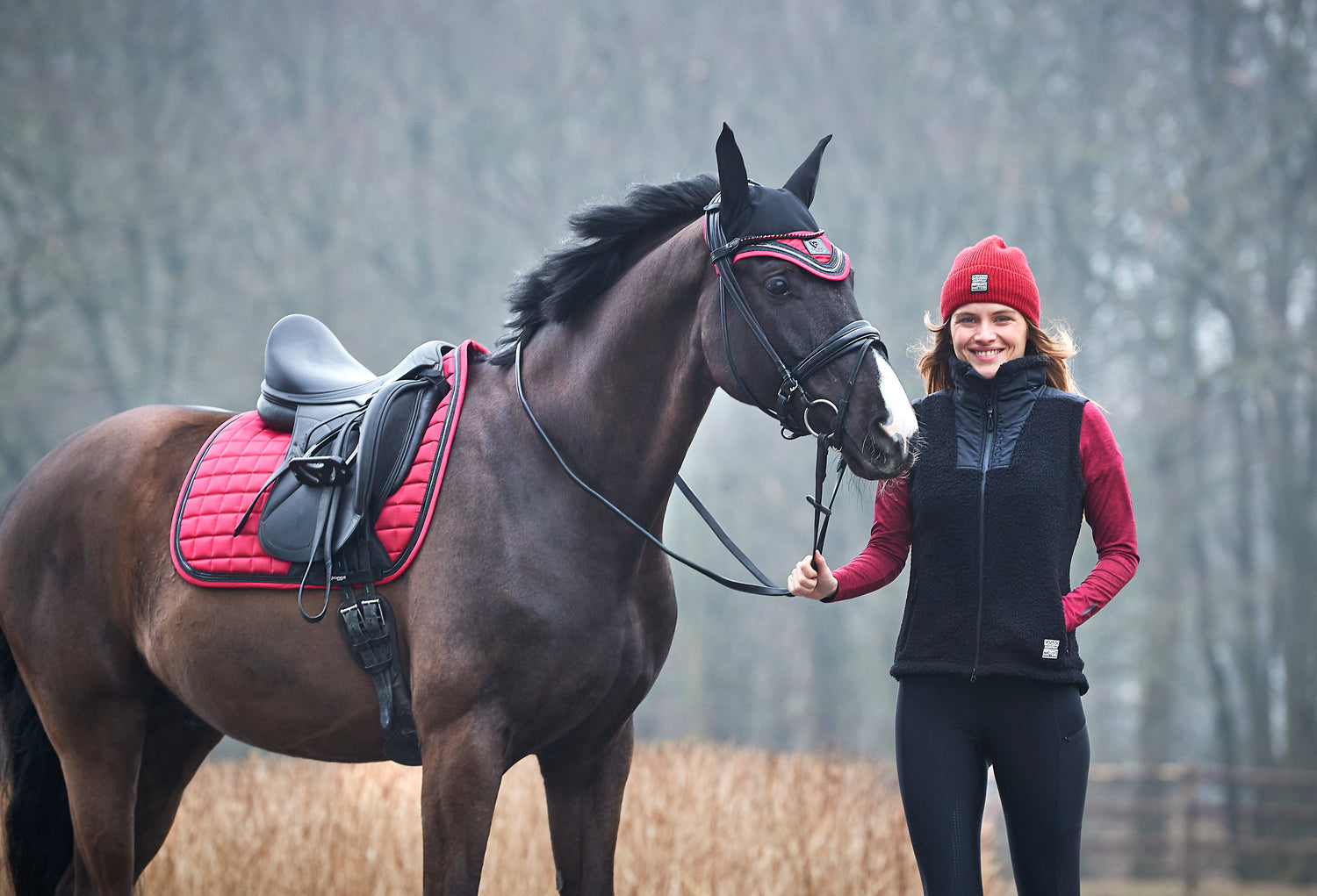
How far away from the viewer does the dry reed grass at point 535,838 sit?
14.7 feet

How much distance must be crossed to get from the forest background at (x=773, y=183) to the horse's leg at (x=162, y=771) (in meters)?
8.89

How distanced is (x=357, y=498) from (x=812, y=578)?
1.13 metres

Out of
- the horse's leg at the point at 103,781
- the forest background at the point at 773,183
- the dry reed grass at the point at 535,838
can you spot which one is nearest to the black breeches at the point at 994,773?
the horse's leg at the point at 103,781

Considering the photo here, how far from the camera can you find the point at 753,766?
6.52 meters

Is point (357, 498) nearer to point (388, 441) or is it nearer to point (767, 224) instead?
point (388, 441)

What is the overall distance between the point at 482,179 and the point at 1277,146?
10.2 m

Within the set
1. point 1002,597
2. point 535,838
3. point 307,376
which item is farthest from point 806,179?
point 535,838

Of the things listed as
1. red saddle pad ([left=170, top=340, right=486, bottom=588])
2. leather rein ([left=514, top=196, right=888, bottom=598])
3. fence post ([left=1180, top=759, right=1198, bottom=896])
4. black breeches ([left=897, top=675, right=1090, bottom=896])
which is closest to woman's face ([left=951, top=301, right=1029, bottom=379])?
leather rein ([left=514, top=196, right=888, bottom=598])

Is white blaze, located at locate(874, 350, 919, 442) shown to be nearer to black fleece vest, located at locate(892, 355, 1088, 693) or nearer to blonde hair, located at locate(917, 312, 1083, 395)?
black fleece vest, located at locate(892, 355, 1088, 693)

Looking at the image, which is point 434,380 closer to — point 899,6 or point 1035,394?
point 1035,394

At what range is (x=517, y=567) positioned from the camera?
2.46 meters

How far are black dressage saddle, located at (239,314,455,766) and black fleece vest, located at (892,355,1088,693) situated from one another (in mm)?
1210

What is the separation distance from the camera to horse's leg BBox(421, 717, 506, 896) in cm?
235

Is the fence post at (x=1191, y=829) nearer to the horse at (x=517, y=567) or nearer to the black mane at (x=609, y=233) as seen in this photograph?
the horse at (x=517, y=567)
